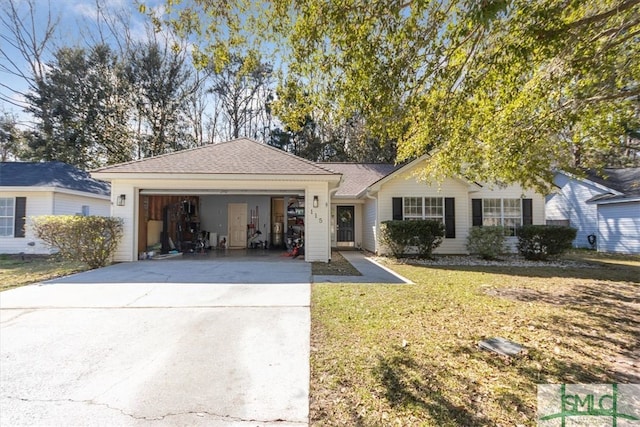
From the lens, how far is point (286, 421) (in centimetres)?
247

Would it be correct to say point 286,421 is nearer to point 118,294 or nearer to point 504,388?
point 504,388

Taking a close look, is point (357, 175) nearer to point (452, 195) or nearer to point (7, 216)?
point (452, 195)

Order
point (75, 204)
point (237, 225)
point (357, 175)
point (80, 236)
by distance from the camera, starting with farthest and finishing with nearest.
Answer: point (357, 175) < point (237, 225) < point (75, 204) < point (80, 236)

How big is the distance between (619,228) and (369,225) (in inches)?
489

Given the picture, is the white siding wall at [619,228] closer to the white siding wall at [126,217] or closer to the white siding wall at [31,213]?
the white siding wall at [126,217]

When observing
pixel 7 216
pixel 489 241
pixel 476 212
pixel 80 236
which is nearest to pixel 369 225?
pixel 476 212

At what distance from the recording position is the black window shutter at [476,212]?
549 inches

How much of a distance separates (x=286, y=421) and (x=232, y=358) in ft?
4.14

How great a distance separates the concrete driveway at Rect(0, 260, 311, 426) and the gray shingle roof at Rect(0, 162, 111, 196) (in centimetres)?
978

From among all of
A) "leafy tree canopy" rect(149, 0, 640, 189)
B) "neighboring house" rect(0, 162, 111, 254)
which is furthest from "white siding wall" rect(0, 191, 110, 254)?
"leafy tree canopy" rect(149, 0, 640, 189)

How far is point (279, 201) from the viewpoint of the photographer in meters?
16.7

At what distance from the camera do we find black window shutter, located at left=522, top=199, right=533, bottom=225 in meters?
14.0

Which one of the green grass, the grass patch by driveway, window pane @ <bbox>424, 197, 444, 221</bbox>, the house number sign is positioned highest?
window pane @ <bbox>424, 197, 444, 221</bbox>

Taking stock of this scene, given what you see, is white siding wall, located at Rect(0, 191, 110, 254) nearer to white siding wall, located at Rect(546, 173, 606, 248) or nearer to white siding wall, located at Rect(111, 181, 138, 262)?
white siding wall, located at Rect(111, 181, 138, 262)
